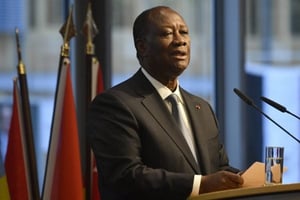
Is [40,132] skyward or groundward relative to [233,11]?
groundward

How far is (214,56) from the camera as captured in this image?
5285mm

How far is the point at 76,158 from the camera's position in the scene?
3824mm

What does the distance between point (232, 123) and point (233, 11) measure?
2.80ft

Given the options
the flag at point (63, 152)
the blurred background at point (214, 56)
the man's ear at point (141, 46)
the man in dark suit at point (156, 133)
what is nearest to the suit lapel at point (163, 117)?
the man in dark suit at point (156, 133)

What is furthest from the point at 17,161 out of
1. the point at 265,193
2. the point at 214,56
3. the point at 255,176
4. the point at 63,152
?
the point at 214,56

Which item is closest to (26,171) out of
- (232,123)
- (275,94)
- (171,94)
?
(171,94)

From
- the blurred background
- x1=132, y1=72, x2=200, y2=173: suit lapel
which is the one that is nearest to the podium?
x1=132, y1=72, x2=200, y2=173: suit lapel

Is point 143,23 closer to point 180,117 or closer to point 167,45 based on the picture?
point 167,45

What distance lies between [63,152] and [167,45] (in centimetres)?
136

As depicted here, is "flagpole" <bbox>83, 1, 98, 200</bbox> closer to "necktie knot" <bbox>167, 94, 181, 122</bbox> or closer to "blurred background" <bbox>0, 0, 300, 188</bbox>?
"blurred background" <bbox>0, 0, 300, 188</bbox>

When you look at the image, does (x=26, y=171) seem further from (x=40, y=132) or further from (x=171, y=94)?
(x=171, y=94)

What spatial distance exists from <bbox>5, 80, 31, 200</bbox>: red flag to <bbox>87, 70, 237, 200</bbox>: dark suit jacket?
122 cm

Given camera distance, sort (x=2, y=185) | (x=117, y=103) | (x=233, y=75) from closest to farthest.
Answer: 1. (x=117, y=103)
2. (x=2, y=185)
3. (x=233, y=75)

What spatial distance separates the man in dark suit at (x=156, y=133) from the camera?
7.87 feet
